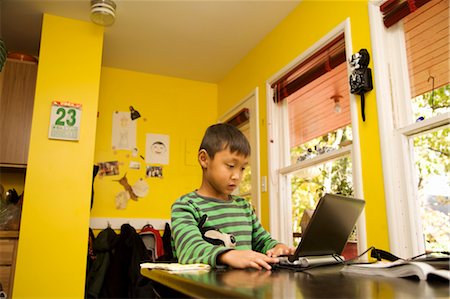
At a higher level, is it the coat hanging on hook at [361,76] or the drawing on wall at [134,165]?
the coat hanging on hook at [361,76]

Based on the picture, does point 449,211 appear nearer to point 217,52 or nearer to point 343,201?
point 343,201

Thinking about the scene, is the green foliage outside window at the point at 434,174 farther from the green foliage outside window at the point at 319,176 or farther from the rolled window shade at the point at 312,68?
the rolled window shade at the point at 312,68

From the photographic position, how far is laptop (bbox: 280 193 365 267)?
3.20 feet

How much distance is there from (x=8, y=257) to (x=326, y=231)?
2316 millimetres

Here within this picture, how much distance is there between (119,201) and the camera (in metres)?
3.61

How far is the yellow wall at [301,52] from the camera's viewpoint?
2012 mm

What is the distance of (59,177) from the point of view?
2.68m

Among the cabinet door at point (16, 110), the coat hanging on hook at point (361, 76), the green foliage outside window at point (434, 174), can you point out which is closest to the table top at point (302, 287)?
the green foliage outside window at point (434, 174)

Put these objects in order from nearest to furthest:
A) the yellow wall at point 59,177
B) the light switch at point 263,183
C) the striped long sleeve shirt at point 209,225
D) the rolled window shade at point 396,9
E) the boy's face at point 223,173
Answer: the striped long sleeve shirt at point 209,225 < the boy's face at point 223,173 < the rolled window shade at point 396,9 < the yellow wall at point 59,177 < the light switch at point 263,183

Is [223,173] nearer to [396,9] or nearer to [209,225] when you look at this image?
[209,225]

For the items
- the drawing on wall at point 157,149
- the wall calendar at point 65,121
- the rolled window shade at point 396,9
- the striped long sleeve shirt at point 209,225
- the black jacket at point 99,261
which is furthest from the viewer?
the drawing on wall at point 157,149

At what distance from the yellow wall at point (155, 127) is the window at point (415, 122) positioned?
7.74 feet

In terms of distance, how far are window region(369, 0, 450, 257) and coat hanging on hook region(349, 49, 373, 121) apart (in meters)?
0.05

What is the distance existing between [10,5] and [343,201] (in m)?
2.90
